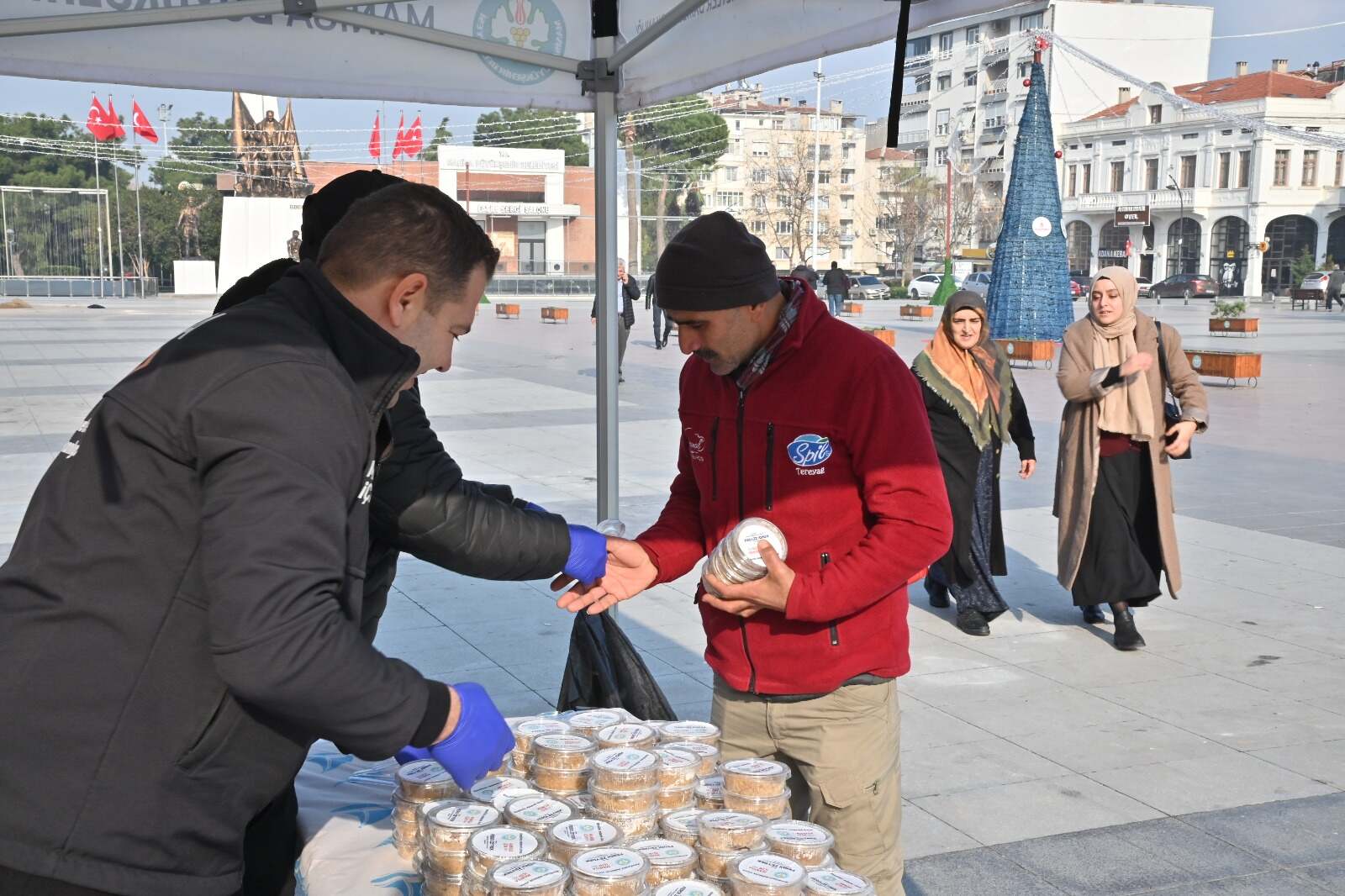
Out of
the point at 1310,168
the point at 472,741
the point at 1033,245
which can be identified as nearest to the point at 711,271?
the point at 472,741

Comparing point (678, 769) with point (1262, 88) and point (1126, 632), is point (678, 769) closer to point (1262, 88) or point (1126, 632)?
point (1126, 632)

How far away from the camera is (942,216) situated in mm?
71562

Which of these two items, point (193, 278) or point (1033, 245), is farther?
point (193, 278)

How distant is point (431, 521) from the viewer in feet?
8.31

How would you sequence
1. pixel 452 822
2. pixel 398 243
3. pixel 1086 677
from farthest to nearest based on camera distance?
pixel 1086 677, pixel 452 822, pixel 398 243

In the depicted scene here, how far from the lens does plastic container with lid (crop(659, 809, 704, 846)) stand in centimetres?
215

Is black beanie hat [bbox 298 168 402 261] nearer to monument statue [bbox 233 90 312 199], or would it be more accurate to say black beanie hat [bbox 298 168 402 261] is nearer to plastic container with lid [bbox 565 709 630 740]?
plastic container with lid [bbox 565 709 630 740]

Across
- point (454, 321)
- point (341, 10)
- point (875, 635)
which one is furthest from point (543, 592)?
point (454, 321)

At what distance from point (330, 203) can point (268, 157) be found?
200 ft

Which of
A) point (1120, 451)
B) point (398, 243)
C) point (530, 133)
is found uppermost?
point (530, 133)

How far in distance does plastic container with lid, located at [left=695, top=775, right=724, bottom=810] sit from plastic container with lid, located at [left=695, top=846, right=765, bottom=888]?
18 centimetres

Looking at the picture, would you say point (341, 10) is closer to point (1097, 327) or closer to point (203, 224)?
point (1097, 327)

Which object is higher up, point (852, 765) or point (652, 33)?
point (652, 33)

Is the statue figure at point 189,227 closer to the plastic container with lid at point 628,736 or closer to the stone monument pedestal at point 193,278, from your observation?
the stone monument pedestal at point 193,278
